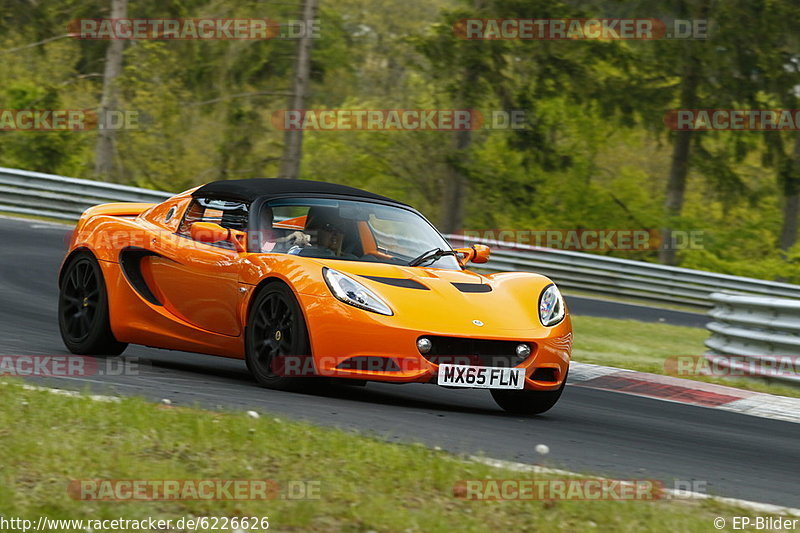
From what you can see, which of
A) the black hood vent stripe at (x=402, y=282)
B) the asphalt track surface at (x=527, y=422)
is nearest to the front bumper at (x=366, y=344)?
the asphalt track surface at (x=527, y=422)

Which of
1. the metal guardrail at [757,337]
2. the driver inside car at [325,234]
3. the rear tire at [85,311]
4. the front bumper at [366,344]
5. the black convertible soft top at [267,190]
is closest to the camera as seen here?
the front bumper at [366,344]

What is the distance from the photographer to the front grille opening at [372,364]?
260 inches

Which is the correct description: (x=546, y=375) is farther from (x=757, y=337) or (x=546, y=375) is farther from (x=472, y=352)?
(x=757, y=337)

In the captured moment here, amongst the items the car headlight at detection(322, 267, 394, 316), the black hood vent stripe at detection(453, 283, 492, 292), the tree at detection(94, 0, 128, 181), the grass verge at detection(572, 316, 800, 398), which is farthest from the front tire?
the tree at detection(94, 0, 128, 181)

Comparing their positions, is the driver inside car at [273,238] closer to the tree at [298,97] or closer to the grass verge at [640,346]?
the grass verge at [640,346]

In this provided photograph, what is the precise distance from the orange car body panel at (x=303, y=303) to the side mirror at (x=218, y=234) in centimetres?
6

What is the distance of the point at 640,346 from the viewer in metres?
14.3

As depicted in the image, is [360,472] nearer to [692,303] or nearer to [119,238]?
[119,238]

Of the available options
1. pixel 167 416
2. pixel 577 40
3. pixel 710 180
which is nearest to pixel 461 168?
pixel 577 40

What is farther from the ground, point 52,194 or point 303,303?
point 52,194

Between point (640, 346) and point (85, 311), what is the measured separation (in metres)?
7.98

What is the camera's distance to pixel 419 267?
24.5 ft

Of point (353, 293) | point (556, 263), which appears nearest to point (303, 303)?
point (353, 293)

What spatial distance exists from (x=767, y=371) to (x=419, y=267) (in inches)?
173
